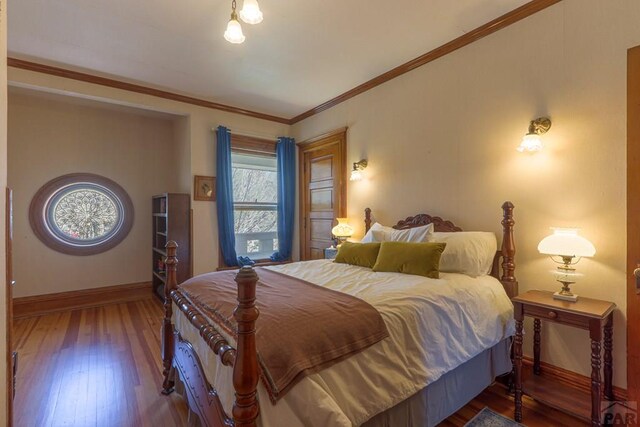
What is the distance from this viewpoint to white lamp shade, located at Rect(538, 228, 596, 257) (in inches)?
70.7

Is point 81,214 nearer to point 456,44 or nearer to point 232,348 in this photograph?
point 232,348

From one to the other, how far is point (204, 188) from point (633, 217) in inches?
165

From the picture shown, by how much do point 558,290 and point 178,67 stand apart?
3.99m

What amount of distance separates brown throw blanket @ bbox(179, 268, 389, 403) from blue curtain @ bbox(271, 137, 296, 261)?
2783mm

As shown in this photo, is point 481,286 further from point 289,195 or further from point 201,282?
point 289,195

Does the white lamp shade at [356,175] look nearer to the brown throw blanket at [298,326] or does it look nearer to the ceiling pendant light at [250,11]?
the brown throw blanket at [298,326]

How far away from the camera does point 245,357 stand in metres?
1.03

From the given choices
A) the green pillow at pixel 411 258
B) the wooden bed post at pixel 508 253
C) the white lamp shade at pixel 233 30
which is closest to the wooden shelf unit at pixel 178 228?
the white lamp shade at pixel 233 30

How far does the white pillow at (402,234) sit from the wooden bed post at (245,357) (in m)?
1.90

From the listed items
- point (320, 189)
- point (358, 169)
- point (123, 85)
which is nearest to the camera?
point (123, 85)

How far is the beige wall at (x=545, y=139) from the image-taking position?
193 centimetres

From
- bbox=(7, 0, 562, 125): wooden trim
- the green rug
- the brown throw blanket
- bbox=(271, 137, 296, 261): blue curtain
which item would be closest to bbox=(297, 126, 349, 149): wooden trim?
bbox=(271, 137, 296, 261): blue curtain

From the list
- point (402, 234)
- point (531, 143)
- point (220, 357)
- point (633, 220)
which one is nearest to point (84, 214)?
point (220, 357)

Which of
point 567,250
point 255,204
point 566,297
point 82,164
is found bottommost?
point 566,297
